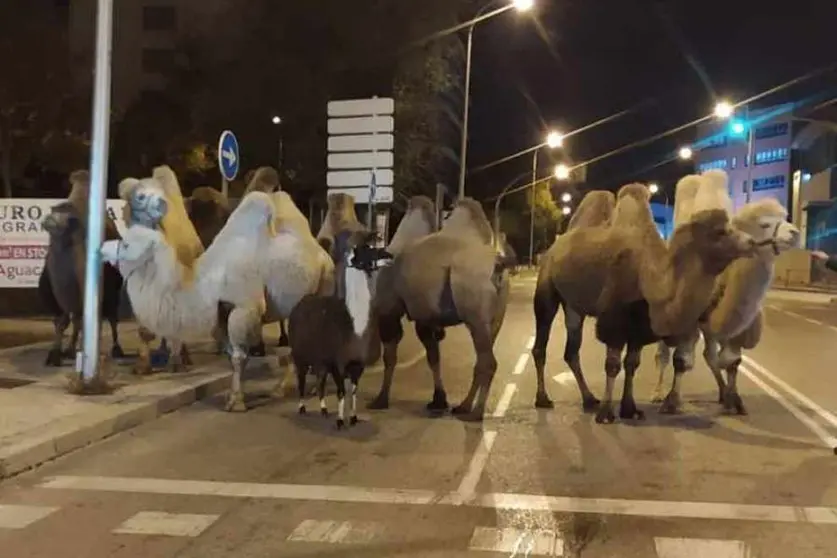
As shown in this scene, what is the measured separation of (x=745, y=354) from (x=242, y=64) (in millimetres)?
15938

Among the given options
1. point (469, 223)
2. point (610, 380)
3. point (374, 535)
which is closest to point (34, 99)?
point (469, 223)

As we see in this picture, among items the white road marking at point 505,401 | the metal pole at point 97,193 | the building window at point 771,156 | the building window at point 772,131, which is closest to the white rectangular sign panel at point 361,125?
the white road marking at point 505,401

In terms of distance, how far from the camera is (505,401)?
1256 centimetres

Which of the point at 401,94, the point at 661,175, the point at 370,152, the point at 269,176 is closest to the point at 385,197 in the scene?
the point at 370,152

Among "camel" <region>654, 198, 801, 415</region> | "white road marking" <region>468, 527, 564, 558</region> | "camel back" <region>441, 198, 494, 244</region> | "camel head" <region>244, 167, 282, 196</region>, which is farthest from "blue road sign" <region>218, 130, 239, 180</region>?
"white road marking" <region>468, 527, 564, 558</region>

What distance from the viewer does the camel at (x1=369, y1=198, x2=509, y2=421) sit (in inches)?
431

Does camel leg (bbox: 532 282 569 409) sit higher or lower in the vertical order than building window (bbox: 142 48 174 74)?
lower

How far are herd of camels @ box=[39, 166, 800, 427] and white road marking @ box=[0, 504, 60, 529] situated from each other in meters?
3.59

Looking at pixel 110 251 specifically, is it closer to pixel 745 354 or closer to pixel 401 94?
pixel 745 354

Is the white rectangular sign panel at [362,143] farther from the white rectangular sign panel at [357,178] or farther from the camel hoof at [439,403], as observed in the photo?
the camel hoof at [439,403]

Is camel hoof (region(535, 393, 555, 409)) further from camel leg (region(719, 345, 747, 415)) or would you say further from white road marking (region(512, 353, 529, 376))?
white road marking (region(512, 353, 529, 376))

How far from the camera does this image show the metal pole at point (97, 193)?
37.5 feet

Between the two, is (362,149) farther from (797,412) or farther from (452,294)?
(797,412)

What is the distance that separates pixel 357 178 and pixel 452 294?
6.02 metres
